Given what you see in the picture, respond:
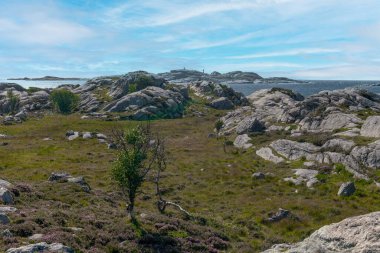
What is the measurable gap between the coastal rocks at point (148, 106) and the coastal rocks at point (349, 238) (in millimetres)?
101726

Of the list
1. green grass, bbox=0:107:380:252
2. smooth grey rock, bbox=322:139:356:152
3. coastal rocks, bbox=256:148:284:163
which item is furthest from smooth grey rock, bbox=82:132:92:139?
smooth grey rock, bbox=322:139:356:152

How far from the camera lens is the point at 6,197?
3084 cm

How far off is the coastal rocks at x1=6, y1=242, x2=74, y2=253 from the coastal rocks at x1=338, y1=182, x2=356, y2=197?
31.7 meters

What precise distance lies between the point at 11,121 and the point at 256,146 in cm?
7509

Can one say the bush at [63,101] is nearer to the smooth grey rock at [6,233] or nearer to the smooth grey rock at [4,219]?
the smooth grey rock at [4,219]

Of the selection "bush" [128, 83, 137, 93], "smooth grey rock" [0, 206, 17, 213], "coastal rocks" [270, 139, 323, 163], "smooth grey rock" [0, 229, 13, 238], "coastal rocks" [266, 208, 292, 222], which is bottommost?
"coastal rocks" [266, 208, 292, 222]

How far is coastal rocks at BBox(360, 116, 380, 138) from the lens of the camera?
56.1 m

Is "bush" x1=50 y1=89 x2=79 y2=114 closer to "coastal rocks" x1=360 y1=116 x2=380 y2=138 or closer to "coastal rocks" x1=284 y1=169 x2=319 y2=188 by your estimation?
"coastal rocks" x1=284 y1=169 x2=319 y2=188

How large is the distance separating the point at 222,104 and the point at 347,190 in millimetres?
99970

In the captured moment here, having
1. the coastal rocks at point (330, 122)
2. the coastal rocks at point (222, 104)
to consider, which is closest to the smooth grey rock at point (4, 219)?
the coastal rocks at point (330, 122)

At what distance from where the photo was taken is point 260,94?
146375mm

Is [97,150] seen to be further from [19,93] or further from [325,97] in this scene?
[19,93]

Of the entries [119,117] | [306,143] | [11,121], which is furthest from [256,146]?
[11,121]

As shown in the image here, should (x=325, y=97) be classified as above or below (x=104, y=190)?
above
